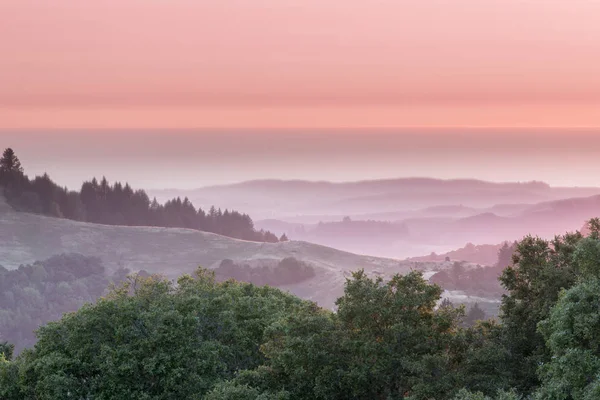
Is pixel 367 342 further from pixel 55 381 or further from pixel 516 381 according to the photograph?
pixel 55 381

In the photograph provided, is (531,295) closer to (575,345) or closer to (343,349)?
(575,345)

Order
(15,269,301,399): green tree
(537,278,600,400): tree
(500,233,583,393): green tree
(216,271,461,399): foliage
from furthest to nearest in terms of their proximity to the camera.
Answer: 1. (15,269,301,399): green tree
2. (500,233,583,393): green tree
3. (216,271,461,399): foliage
4. (537,278,600,400): tree

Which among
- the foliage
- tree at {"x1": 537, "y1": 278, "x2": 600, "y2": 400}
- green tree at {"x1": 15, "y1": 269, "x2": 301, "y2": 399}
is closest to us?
tree at {"x1": 537, "y1": 278, "x2": 600, "y2": 400}

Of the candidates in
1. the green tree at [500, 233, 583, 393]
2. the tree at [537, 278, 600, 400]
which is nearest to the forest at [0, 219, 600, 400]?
the green tree at [500, 233, 583, 393]

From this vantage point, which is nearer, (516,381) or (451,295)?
(516,381)

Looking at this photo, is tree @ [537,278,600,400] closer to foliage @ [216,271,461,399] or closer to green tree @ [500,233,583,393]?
foliage @ [216,271,461,399]

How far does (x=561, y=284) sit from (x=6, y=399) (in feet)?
99.0

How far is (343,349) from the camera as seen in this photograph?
3556cm

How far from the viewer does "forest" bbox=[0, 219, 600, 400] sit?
33.6 m

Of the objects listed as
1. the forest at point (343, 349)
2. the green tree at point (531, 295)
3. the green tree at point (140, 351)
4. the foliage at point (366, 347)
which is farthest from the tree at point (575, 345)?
the green tree at point (140, 351)

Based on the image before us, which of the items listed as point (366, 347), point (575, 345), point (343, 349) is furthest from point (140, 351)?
point (575, 345)

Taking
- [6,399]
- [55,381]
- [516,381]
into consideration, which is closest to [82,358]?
[55,381]

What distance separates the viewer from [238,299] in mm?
47906

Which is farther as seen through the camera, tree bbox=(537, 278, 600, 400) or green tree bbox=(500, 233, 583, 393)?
green tree bbox=(500, 233, 583, 393)
